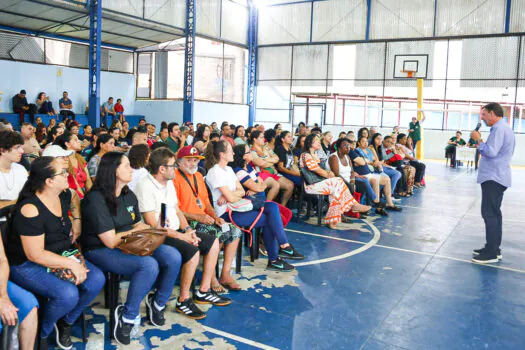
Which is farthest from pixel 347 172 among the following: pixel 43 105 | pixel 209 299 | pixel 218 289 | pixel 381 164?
pixel 43 105

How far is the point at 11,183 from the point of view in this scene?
11.3ft

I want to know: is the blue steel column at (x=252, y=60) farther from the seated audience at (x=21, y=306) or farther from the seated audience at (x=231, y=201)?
the seated audience at (x=21, y=306)

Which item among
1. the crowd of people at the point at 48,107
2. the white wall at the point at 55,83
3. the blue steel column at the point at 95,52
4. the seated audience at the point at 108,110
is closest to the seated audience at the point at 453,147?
the blue steel column at the point at 95,52

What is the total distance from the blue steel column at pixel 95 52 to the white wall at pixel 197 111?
5.22m

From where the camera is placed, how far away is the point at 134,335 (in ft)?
9.67

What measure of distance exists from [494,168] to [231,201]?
270 centimetres

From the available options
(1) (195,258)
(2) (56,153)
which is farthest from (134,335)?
(2) (56,153)

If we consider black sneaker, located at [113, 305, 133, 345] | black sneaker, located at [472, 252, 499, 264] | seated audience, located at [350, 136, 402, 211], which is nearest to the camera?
black sneaker, located at [113, 305, 133, 345]

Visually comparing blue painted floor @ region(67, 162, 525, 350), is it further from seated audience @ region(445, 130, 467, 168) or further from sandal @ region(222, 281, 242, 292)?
seated audience @ region(445, 130, 467, 168)

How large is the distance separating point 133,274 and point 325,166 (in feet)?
15.1

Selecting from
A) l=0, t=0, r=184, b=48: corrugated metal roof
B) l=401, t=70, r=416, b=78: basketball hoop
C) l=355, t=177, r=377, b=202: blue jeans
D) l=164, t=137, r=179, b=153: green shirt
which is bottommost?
l=355, t=177, r=377, b=202: blue jeans

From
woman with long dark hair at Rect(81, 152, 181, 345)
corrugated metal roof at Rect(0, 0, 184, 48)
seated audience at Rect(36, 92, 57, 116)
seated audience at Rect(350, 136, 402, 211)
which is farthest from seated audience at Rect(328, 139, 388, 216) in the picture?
seated audience at Rect(36, 92, 57, 116)

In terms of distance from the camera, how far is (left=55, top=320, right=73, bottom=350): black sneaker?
9.00 ft

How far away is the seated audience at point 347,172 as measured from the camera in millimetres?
6586
